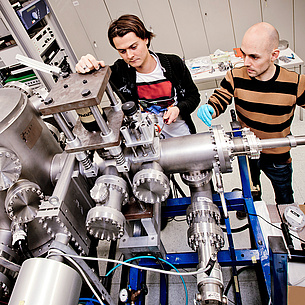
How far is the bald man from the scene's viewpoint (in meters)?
1.30

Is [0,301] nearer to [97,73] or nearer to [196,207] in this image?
[196,207]

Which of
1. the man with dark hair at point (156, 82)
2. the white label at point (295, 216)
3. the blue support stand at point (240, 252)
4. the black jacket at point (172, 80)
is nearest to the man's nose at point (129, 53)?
the man with dark hair at point (156, 82)

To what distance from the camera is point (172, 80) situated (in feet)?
5.38

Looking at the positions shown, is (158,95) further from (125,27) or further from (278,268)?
(278,268)

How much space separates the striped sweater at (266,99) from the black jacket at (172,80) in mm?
184

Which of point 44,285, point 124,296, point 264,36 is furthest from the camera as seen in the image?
point 264,36

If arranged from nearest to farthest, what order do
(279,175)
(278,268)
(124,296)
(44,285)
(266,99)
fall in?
(44,285) < (278,268) < (124,296) < (266,99) < (279,175)

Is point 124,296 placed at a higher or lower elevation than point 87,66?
lower

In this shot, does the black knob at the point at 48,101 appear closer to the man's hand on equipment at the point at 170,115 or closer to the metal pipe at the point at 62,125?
the metal pipe at the point at 62,125

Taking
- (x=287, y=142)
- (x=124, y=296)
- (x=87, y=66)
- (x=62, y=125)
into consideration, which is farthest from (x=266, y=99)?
(x=124, y=296)

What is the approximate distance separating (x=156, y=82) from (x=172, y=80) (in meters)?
0.10

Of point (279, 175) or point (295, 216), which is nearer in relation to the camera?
point (295, 216)

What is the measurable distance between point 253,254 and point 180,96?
1.03m

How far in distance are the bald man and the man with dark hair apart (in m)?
0.23
